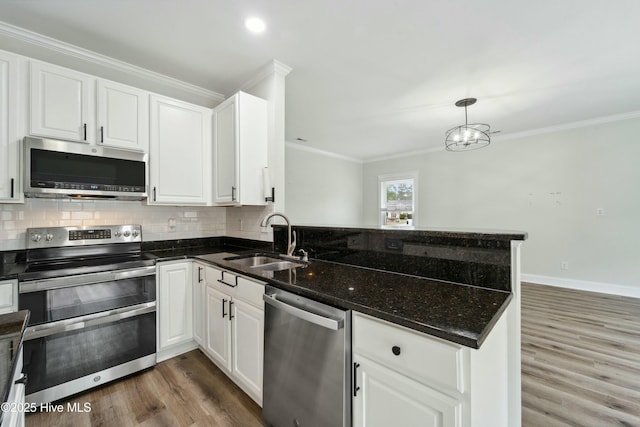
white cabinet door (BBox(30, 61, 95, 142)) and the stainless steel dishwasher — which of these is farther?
white cabinet door (BBox(30, 61, 95, 142))

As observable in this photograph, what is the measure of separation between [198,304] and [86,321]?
2.39ft

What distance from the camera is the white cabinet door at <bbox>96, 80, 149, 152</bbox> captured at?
208 cm

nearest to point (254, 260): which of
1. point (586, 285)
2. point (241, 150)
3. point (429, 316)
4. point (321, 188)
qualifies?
point (241, 150)

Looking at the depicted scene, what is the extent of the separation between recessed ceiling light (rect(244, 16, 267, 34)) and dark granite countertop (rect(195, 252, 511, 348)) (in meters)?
1.78

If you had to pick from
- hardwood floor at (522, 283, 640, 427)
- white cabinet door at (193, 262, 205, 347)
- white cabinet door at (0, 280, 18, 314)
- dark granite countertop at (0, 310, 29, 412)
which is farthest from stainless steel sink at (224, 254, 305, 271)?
hardwood floor at (522, 283, 640, 427)

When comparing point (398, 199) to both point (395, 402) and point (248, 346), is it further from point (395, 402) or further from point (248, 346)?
point (395, 402)

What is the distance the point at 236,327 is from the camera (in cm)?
182

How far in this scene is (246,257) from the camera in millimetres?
2359

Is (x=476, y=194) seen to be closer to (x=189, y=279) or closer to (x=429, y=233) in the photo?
(x=429, y=233)

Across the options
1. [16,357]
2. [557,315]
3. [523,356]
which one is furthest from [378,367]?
[557,315]

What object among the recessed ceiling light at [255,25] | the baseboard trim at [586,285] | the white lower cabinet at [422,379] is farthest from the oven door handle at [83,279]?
the baseboard trim at [586,285]

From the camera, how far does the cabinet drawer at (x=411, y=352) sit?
859mm

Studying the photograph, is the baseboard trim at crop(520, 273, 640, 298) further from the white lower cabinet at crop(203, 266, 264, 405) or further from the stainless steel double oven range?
the stainless steel double oven range

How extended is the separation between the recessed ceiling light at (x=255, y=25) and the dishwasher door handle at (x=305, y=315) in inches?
75.6
